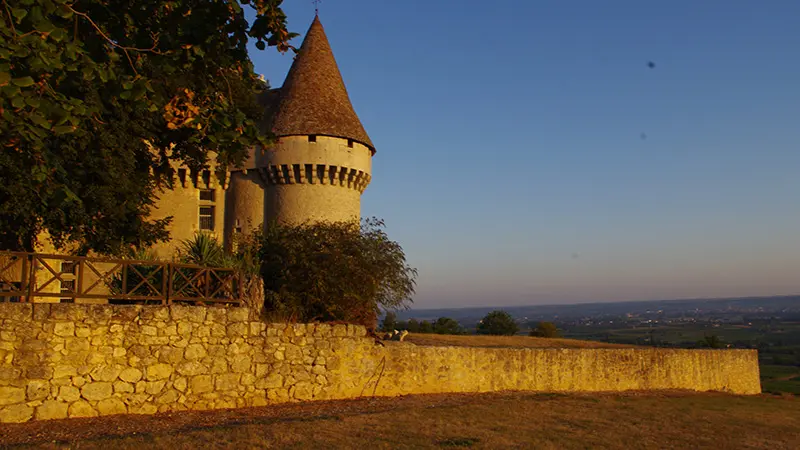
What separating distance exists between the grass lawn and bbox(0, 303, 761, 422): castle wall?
0.40 m

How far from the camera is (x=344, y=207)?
79.0ft

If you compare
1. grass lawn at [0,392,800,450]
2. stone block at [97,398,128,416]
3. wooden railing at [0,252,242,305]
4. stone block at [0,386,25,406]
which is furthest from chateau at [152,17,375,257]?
stone block at [0,386,25,406]

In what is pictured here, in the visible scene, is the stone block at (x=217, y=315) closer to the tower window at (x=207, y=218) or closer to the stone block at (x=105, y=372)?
the stone block at (x=105, y=372)

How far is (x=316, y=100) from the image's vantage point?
945 inches

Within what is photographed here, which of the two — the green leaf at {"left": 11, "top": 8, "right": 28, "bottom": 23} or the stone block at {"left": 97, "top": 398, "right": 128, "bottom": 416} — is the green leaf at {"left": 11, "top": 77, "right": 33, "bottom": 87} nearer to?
the green leaf at {"left": 11, "top": 8, "right": 28, "bottom": 23}

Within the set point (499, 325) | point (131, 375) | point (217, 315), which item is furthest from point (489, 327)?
point (131, 375)

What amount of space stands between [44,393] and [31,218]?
4933mm

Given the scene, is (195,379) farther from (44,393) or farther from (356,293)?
(356,293)

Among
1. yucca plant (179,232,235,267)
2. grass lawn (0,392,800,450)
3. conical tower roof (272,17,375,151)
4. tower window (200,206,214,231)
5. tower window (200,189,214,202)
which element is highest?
A: conical tower roof (272,17,375,151)

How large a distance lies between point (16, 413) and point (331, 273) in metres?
7.73

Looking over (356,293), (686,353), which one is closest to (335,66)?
(356,293)

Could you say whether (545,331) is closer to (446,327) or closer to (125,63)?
(446,327)

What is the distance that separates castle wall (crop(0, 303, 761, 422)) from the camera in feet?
33.4

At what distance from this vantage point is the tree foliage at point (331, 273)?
52.5 ft
